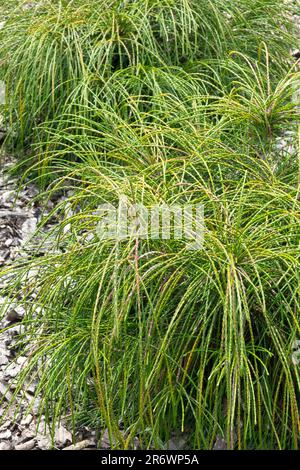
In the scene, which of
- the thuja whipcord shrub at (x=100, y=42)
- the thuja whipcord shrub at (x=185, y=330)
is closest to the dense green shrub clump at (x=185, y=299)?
the thuja whipcord shrub at (x=185, y=330)

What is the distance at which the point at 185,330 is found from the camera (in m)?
2.54

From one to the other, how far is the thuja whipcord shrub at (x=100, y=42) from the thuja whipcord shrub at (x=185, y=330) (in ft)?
3.96

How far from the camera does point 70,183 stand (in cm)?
398

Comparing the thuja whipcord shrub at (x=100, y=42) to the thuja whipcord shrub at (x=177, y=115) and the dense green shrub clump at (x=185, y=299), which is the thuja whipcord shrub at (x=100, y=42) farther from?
the dense green shrub clump at (x=185, y=299)

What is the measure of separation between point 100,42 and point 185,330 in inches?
71.8

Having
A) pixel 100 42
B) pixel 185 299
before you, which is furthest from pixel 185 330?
pixel 100 42

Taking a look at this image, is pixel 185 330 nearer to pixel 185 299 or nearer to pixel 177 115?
pixel 185 299

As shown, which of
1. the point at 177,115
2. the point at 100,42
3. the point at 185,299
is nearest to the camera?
the point at 185,299

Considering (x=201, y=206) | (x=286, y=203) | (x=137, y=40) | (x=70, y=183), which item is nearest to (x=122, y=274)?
(x=201, y=206)

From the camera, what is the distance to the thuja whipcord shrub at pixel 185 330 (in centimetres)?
243

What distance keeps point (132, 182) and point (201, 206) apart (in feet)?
0.86

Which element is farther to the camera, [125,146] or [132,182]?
[125,146]

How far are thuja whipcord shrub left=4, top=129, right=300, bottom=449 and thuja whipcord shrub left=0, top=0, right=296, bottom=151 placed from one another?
1207 mm

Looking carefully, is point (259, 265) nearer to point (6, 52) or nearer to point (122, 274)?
point (122, 274)
